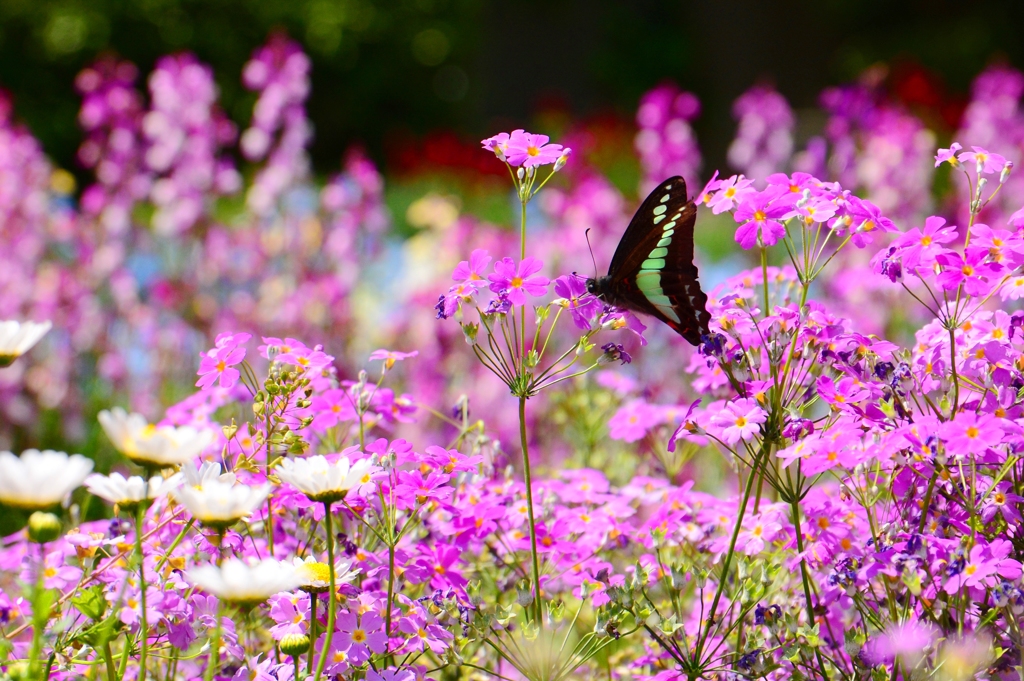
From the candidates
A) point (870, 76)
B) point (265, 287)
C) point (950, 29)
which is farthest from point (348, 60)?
point (870, 76)

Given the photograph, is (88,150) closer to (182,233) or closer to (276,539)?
(182,233)

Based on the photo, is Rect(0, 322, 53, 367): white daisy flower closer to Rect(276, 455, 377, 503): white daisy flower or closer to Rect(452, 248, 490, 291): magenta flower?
Rect(276, 455, 377, 503): white daisy flower

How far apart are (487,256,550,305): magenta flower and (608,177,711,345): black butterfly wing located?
0.32m

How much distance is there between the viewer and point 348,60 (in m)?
17.0

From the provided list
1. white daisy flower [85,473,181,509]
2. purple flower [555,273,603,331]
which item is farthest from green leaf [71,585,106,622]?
purple flower [555,273,603,331]

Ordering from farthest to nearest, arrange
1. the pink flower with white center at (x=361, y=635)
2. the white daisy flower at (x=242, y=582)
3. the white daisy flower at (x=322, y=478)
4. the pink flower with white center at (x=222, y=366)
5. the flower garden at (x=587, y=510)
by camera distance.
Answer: the pink flower with white center at (x=222, y=366), the pink flower with white center at (x=361, y=635), the flower garden at (x=587, y=510), the white daisy flower at (x=322, y=478), the white daisy flower at (x=242, y=582)

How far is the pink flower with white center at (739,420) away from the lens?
1600mm

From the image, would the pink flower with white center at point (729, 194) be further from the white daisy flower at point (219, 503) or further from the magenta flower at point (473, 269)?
the white daisy flower at point (219, 503)

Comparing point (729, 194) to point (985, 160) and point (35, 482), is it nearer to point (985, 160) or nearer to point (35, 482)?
point (985, 160)

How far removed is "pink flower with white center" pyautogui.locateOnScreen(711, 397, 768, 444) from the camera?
160 cm

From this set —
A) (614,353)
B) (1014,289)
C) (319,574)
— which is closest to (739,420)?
(614,353)

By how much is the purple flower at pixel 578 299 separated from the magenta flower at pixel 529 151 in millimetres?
213

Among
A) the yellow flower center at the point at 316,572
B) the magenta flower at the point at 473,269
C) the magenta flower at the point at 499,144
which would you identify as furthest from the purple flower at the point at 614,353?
the yellow flower center at the point at 316,572

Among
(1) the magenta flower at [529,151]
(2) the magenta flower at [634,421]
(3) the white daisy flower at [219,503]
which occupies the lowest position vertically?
(3) the white daisy flower at [219,503]
